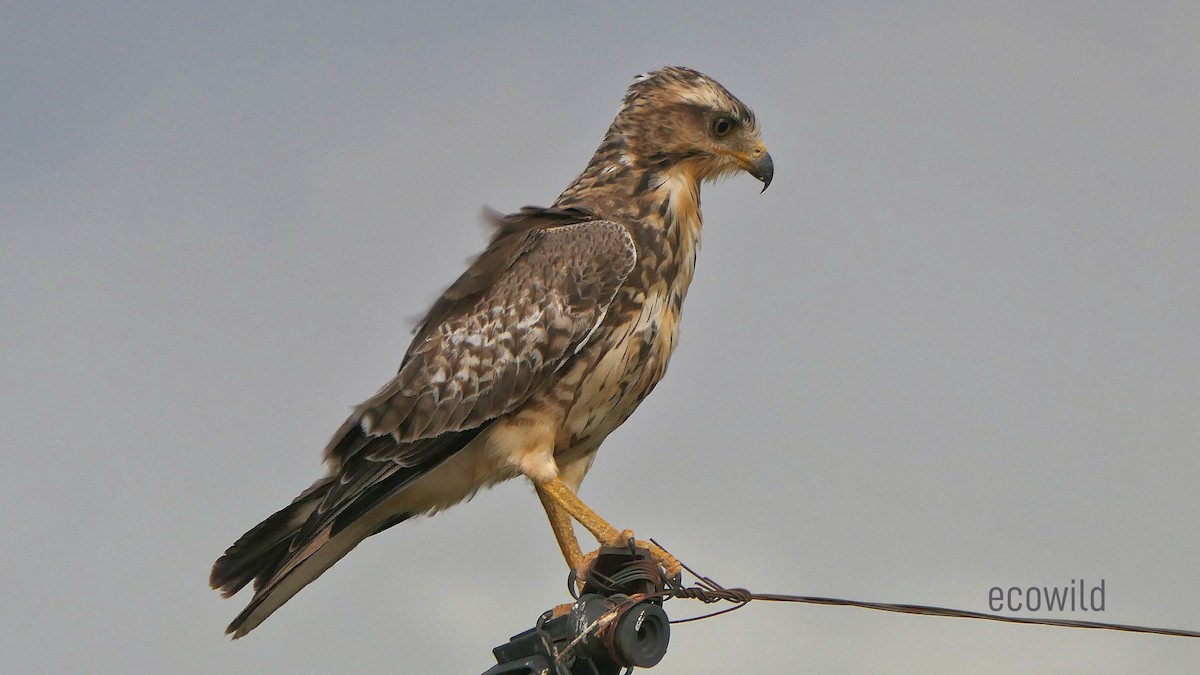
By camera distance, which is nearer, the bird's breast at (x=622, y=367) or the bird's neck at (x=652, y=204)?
the bird's breast at (x=622, y=367)

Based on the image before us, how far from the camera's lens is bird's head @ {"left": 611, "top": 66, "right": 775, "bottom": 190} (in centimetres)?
820

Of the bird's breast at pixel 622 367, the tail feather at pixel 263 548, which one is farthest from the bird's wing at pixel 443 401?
the bird's breast at pixel 622 367

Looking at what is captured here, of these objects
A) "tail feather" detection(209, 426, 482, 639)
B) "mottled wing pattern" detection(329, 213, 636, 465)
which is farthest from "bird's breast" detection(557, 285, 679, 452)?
"tail feather" detection(209, 426, 482, 639)

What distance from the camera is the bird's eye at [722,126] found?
8.23 m

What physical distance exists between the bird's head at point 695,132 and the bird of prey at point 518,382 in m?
0.09

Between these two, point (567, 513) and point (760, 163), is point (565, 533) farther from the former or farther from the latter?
point (760, 163)

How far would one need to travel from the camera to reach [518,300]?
25.4 feet

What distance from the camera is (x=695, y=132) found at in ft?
27.0

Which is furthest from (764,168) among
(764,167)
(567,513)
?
(567,513)

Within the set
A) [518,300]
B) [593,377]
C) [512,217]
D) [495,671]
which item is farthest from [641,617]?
[512,217]

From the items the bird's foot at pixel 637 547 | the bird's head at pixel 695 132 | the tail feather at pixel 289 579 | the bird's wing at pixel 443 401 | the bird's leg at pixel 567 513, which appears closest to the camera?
the bird's foot at pixel 637 547

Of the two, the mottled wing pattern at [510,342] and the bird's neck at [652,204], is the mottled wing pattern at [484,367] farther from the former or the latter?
the bird's neck at [652,204]

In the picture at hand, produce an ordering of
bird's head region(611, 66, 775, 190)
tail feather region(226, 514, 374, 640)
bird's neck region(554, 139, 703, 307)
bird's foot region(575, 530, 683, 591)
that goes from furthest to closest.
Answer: bird's head region(611, 66, 775, 190) → bird's neck region(554, 139, 703, 307) → tail feather region(226, 514, 374, 640) → bird's foot region(575, 530, 683, 591)

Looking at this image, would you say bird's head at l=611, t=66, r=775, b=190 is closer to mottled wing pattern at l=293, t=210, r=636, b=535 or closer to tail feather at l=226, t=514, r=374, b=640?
mottled wing pattern at l=293, t=210, r=636, b=535
